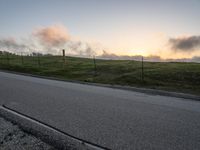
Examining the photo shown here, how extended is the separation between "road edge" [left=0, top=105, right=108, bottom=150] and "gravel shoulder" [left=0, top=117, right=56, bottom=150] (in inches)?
5.3

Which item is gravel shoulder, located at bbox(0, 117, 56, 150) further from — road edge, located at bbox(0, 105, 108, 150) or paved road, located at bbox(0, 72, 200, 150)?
Result: paved road, located at bbox(0, 72, 200, 150)

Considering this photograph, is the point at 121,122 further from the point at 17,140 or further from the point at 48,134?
the point at 17,140

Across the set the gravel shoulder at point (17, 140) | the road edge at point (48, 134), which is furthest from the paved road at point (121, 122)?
the gravel shoulder at point (17, 140)

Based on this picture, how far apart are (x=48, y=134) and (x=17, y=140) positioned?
633 mm

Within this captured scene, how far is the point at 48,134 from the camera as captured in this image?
Answer: 440 cm

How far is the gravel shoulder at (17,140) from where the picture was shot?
3758 millimetres

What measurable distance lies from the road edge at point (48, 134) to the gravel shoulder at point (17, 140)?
5.3 inches

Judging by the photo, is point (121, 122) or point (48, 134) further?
point (121, 122)

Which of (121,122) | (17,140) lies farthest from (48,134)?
(121,122)

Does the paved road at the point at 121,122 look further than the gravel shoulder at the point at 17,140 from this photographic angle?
Yes

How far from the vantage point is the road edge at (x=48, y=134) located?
3.79 metres

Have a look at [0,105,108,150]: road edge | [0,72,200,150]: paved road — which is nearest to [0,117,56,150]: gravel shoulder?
[0,105,108,150]: road edge

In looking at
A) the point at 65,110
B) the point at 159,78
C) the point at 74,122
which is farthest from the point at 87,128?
the point at 159,78

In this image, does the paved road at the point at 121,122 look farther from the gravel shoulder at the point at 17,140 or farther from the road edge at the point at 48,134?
the gravel shoulder at the point at 17,140
